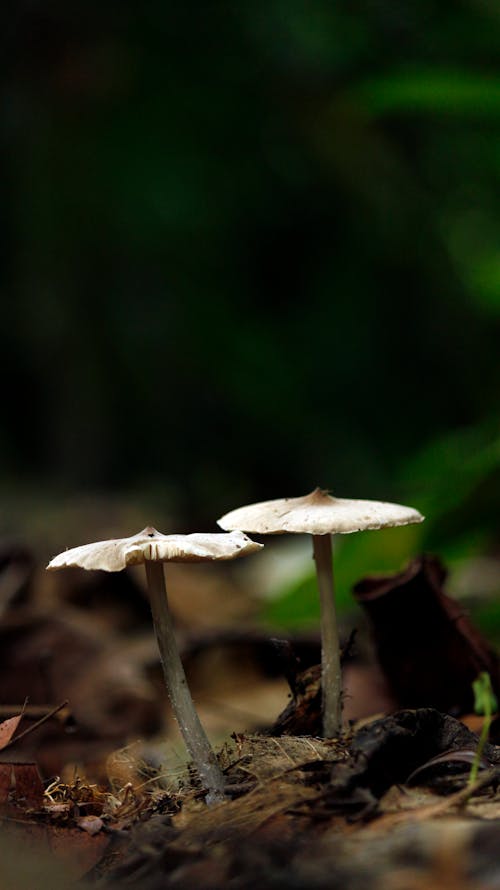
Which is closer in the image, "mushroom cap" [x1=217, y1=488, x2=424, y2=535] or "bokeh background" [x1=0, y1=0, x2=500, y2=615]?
"mushroom cap" [x1=217, y1=488, x2=424, y2=535]

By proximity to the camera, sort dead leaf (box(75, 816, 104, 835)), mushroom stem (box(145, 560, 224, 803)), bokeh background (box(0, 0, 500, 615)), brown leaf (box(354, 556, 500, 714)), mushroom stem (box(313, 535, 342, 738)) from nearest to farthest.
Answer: dead leaf (box(75, 816, 104, 835)) → mushroom stem (box(145, 560, 224, 803)) → mushroom stem (box(313, 535, 342, 738)) → brown leaf (box(354, 556, 500, 714)) → bokeh background (box(0, 0, 500, 615))

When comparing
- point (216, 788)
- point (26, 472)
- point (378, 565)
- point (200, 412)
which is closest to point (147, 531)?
point (216, 788)

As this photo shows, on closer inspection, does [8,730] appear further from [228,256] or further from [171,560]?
[228,256]

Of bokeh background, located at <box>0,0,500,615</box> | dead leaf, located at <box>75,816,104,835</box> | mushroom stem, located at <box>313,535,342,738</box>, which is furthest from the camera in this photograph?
bokeh background, located at <box>0,0,500,615</box>

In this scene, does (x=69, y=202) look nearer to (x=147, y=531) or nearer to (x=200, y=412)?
(x=200, y=412)

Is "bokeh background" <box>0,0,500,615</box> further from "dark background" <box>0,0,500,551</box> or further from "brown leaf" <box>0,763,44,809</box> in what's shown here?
"brown leaf" <box>0,763,44,809</box>

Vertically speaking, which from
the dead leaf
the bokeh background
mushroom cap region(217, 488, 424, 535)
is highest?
the bokeh background

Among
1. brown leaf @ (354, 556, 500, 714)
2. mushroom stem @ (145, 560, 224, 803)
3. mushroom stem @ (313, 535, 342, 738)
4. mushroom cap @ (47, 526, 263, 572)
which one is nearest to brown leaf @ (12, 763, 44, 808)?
mushroom stem @ (145, 560, 224, 803)
